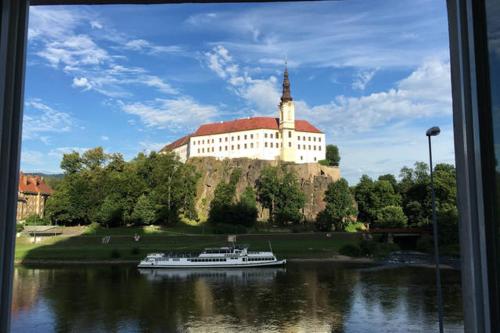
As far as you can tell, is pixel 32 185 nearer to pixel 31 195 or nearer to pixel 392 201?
pixel 31 195

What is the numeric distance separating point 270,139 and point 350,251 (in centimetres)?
2539

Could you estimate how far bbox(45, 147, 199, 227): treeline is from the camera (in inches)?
1622

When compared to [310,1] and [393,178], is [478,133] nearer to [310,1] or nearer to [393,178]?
[310,1]

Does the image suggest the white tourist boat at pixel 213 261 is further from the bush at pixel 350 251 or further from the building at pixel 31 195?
the building at pixel 31 195

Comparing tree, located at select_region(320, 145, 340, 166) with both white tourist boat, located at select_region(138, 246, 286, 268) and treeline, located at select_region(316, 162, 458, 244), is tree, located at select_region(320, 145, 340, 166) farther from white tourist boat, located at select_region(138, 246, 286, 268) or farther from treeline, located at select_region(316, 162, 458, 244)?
white tourist boat, located at select_region(138, 246, 286, 268)

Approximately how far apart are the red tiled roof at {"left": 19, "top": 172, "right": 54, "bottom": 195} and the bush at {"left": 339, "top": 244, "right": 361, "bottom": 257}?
3500cm

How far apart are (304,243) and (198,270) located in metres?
11.4

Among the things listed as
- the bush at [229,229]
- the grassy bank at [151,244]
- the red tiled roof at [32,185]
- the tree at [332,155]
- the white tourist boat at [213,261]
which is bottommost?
the white tourist boat at [213,261]

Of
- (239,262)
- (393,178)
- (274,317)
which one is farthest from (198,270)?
(393,178)

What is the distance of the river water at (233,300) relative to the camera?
51.2ft

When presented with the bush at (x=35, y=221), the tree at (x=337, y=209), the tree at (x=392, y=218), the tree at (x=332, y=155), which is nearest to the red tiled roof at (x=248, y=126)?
the tree at (x=332, y=155)

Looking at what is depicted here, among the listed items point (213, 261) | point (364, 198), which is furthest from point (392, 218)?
point (213, 261)

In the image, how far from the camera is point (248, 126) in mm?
58438

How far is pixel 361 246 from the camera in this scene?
35812 mm
